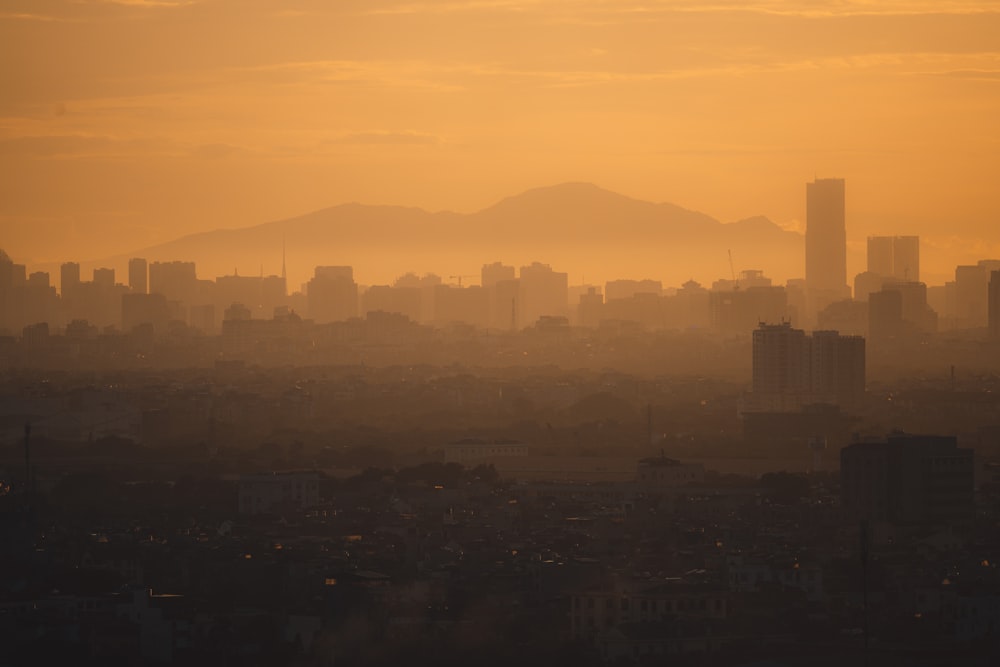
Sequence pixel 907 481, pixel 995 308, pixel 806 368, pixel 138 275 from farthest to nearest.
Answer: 1. pixel 138 275
2. pixel 995 308
3. pixel 806 368
4. pixel 907 481

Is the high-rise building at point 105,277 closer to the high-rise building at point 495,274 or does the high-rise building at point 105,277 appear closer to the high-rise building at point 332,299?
the high-rise building at point 332,299

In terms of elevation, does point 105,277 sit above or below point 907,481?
above

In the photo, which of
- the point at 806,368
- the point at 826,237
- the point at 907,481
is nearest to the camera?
the point at 907,481

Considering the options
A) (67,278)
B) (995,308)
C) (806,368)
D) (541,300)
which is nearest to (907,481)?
(806,368)

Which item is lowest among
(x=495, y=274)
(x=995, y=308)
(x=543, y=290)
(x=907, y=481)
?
(x=907, y=481)

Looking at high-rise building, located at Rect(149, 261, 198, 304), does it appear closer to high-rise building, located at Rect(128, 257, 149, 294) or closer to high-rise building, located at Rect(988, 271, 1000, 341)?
high-rise building, located at Rect(128, 257, 149, 294)

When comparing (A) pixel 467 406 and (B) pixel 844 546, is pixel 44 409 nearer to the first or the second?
(A) pixel 467 406

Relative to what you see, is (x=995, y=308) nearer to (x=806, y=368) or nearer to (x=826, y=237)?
(x=806, y=368)

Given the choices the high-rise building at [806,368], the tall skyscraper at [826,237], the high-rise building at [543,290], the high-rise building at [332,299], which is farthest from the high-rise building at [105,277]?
the high-rise building at [806,368]

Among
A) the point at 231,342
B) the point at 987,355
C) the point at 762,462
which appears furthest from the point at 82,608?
the point at 231,342

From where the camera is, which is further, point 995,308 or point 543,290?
point 543,290
